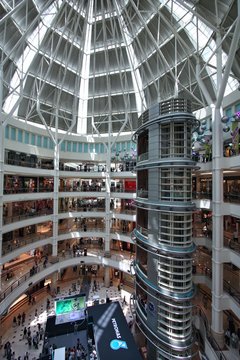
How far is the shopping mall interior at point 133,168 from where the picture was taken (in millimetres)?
13758

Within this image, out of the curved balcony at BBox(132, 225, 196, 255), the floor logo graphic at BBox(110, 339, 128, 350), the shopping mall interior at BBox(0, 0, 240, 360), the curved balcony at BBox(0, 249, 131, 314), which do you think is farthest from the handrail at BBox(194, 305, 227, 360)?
the curved balcony at BBox(0, 249, 131, 314)

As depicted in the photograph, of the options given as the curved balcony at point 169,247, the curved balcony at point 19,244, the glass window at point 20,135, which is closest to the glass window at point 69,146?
the glass window at point 20,135

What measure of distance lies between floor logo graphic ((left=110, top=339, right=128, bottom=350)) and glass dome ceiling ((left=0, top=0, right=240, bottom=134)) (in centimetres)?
1909

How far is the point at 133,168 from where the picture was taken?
2559 cm

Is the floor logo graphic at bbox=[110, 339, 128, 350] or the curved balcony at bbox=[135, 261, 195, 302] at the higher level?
the curved balcony at bbox=[135, 261, 195, 302]

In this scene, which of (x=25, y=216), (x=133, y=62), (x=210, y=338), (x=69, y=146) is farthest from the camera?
(x=69, y=146)

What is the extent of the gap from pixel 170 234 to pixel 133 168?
13.1 metres

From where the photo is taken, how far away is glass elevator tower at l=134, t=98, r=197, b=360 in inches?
521

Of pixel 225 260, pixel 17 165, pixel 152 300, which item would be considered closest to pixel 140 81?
→ pixel 17 165

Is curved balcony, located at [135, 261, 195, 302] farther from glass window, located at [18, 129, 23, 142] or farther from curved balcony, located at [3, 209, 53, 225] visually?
glass window, located at [18, 129, 23, 142]

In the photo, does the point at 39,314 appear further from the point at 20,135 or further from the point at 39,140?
the point at 39,140

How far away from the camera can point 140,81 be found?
2966 cm

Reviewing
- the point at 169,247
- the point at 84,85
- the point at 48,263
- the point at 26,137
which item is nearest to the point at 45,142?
the point at 26,137

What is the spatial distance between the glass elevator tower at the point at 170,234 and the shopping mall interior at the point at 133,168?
76 mm
